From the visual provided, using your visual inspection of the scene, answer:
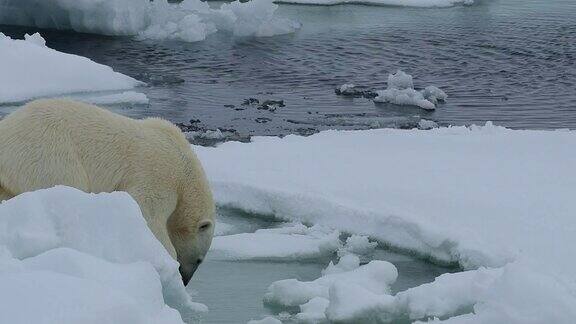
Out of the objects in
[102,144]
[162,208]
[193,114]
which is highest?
[102,144]

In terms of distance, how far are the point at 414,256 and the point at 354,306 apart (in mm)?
1434

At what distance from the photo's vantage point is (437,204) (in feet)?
22.2

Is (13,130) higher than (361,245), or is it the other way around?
(13,130)

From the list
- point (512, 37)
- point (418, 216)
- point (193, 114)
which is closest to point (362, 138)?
point (418, 216)

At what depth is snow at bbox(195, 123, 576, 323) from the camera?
15.4 feet

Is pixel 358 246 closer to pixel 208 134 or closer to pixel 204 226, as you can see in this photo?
pixel 204 226

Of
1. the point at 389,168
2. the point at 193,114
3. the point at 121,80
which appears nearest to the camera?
the point at 389,168

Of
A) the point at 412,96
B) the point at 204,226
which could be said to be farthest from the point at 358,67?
the point at 204,226

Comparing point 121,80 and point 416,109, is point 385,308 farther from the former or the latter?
point 121,80

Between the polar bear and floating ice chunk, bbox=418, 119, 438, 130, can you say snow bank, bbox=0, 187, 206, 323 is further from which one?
floating ice chunk, bbox=418, 119, 438, 130

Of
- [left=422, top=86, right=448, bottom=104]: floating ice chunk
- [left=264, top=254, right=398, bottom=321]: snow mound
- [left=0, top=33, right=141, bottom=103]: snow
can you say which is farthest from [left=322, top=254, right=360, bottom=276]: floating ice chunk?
[left=422, top=86, right=448, bottom=104]: floating ice chunk

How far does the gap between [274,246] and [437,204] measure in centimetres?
136

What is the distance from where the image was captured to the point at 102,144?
4.67 metres

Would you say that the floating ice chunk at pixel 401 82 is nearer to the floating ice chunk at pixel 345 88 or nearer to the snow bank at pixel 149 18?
the floating ice chunk at pixel 345 88
